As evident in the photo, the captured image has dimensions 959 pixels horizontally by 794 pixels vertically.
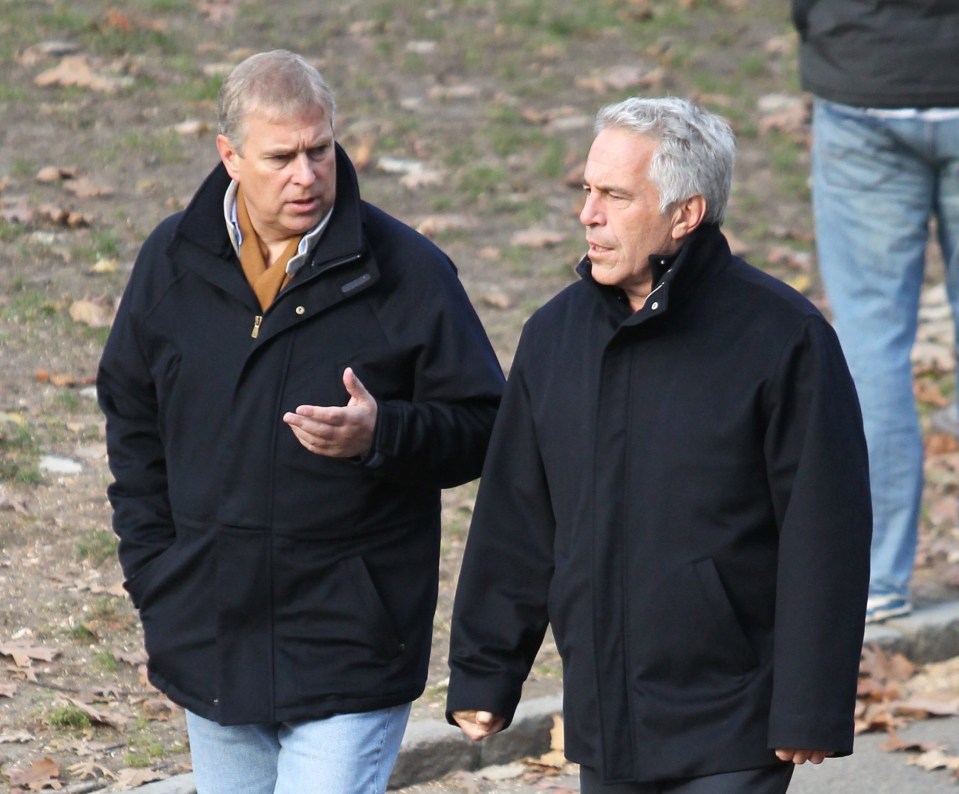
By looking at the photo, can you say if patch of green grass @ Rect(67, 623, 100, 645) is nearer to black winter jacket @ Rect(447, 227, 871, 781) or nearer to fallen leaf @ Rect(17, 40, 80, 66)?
black winter jacket @ Rect(447, 227, 871, 781)

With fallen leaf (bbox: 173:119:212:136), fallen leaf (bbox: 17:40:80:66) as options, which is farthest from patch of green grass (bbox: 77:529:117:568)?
fallen leaf (bbox: 17:40:80:66)

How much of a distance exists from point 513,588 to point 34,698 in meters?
2.02

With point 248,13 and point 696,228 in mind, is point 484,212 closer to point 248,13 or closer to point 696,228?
point 248,13

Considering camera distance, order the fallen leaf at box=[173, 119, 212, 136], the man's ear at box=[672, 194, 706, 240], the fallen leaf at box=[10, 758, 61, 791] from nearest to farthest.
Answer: the man's ear at box=[672, 194, 706, 240] < the fallen leaf at box=[10, 758, 61, 791] < the fallen leaf at box=[173, 119, 212, 136]

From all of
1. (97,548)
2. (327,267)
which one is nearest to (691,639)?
(327,267)

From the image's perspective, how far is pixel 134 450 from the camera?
3656mm

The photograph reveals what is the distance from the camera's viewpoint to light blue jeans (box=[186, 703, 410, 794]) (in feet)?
11.1

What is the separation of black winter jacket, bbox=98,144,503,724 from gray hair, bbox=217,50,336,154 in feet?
0.62

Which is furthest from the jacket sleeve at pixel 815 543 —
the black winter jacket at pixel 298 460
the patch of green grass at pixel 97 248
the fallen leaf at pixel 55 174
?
the fallen leaf at pixel 55 174

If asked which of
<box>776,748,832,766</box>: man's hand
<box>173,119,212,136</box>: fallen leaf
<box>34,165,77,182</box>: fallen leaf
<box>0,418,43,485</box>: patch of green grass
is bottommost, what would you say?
<box>0,418,43,485</box>: patch of green grass

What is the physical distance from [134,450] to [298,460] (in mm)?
465

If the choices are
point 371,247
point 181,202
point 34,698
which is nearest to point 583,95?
point 181,202

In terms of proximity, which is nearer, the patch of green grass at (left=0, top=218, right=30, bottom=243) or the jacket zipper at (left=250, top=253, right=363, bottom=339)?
the jacket zipper at (left=250, top=253, right=363, bottom=339)

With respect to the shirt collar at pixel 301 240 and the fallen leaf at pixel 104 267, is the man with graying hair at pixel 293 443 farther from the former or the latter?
the fallen leaf at pixel 104 267
